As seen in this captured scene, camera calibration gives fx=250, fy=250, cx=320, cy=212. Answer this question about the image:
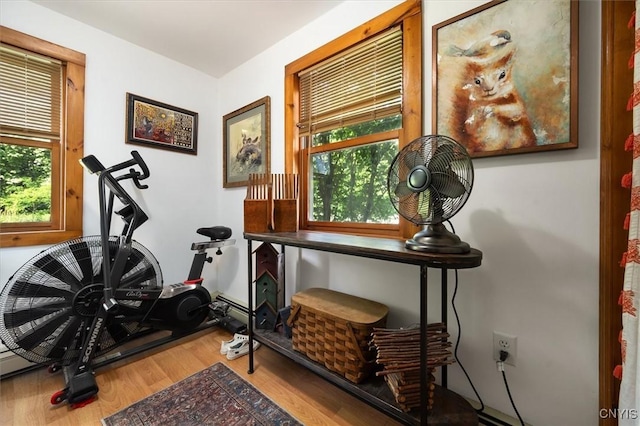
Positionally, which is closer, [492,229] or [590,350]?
[590,350]

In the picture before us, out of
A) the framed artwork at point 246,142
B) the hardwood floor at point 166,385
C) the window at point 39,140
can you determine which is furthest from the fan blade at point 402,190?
the window at point 39,140

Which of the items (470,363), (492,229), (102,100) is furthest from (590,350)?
(102,100)

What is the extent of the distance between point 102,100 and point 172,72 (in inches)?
26.0

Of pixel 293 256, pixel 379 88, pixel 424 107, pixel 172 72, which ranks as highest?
pixel 172 72

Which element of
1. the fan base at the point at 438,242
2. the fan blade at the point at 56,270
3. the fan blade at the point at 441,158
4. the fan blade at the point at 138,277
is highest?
the fan blade at the point at 441,158

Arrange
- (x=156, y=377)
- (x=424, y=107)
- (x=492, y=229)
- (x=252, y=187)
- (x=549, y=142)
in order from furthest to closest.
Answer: (x=252, y=187)
(x=156, y=377)
(x=424, y=107)
(x=492, y=229)
(x=549, y=142)

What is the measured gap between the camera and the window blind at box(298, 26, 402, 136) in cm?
150

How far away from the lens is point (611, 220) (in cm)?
90

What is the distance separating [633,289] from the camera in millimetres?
792

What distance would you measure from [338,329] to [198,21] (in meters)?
2.30

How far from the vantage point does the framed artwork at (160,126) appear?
213 cm

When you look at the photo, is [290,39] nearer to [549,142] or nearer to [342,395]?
[549,142]

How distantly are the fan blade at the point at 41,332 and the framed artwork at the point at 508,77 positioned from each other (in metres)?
2.39

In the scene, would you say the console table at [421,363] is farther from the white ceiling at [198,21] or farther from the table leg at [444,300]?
the white ceiling at [198,21]
